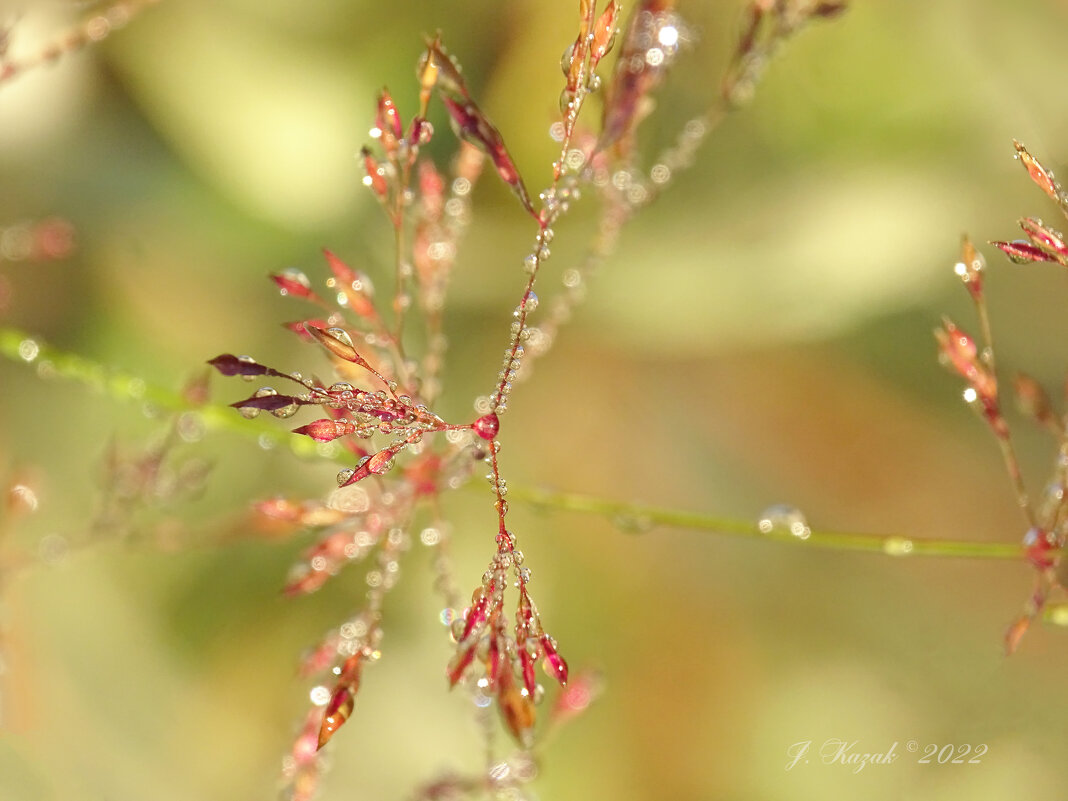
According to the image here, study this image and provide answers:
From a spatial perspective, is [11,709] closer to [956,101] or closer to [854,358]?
[854,358]

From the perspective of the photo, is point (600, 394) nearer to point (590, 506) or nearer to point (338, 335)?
point (590, 506)

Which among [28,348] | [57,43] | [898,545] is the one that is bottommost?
[898,545]

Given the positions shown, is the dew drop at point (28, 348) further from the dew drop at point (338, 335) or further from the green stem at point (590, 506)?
the dew drop at point (338, 335)

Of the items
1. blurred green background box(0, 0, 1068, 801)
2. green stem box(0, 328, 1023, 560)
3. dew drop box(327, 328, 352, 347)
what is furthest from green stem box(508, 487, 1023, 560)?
blurred green background box(0, 0, 1068, 801)

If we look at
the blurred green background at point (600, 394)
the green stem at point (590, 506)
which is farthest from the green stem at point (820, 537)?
the blurred green background at point (600, 394)

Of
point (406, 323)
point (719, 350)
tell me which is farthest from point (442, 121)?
point (719, 350)

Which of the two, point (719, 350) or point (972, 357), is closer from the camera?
point (972, 357)

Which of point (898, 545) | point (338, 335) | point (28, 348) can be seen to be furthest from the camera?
point (28, 348)

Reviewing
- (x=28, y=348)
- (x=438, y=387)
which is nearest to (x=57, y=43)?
(x=28, y=348)
